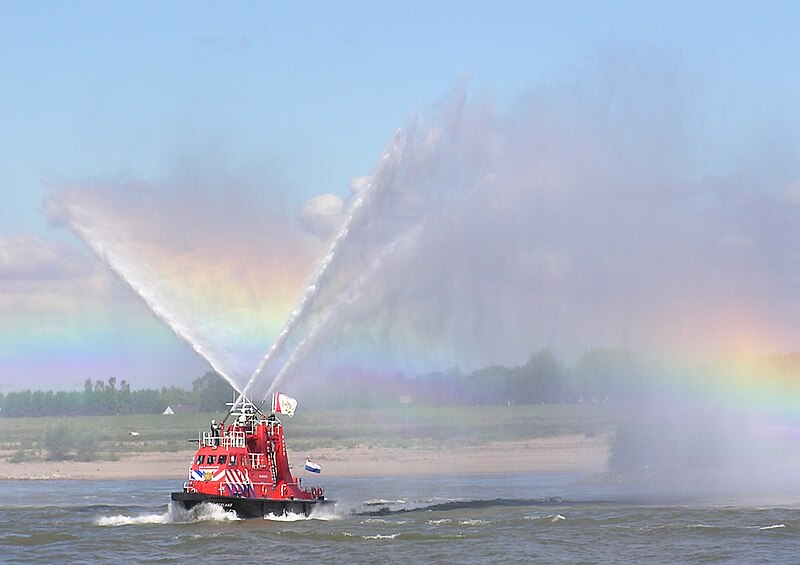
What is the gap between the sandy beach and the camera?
10044 centimetres

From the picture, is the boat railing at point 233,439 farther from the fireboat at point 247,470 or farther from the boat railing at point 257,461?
the boat railing at point 257,461

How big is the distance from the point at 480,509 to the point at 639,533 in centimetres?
A: 1231

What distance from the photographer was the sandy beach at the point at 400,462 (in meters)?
100

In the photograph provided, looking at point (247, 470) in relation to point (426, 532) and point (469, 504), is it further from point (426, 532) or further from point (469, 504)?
point (469, 504)

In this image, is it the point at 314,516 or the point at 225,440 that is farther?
the point at 314,516

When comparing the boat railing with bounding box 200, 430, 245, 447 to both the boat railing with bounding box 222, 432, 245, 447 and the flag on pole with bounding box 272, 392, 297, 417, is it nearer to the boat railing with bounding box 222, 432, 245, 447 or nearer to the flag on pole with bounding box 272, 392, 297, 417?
the boat railing with bounding box 222, 432, 245, 447

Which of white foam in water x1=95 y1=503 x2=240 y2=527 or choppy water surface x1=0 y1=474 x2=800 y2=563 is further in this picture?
white foam in water x1=95 y1=503 x2=240 y2=527

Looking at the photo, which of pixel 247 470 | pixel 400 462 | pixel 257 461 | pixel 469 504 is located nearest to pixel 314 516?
pixel 257 461

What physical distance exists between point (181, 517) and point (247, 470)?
3.48 m

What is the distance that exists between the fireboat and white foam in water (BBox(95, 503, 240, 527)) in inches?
10.2

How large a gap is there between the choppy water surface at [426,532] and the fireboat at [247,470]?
635mm

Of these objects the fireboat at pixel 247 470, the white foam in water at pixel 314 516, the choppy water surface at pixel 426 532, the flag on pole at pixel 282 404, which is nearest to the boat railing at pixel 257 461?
the fireboat at pixel 247 470

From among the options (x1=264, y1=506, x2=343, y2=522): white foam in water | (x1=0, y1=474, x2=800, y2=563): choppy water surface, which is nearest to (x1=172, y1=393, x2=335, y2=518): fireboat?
(x1=264, y1=506, x2=343, y2=522): white foam in water

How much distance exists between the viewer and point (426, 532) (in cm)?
5431
